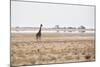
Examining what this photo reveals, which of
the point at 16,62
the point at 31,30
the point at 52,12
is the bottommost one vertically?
the point at 16,62

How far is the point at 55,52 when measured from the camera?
95.2 inches

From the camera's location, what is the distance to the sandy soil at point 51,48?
2268 millimetres

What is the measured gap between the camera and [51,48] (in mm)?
2402

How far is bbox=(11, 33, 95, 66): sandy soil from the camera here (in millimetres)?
2268
